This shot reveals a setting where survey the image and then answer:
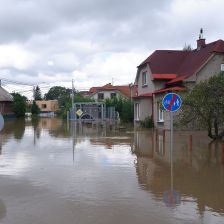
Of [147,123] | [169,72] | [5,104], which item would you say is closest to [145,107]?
[147,123]

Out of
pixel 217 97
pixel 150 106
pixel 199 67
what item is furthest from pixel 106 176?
pixel 150 106

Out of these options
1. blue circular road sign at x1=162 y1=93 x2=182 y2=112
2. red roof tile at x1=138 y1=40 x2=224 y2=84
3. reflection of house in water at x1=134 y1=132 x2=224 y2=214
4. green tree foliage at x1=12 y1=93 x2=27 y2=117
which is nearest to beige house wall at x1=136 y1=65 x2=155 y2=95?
red roof tile at x1=138 y1=40 x2=224 y2=84

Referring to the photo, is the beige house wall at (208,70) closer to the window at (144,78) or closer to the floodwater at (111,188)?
the window at (144,78)

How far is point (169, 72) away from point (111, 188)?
28409mm

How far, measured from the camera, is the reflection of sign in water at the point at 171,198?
8672mm

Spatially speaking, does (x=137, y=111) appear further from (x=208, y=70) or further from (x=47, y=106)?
(x=47, y=106)

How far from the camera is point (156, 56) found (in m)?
39.3

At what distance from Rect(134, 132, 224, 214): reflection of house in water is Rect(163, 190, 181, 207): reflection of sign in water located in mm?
130

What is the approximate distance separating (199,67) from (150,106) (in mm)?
7872

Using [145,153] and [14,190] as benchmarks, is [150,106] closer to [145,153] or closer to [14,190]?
[145,153]

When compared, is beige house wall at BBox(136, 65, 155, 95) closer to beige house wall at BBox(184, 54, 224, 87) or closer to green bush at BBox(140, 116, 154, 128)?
green bush at BBox(140, 116, 154, 128)

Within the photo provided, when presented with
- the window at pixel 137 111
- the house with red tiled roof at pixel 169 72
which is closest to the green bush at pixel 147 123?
the house with red tiled roof at pixel 169 72

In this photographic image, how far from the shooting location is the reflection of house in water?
9.38 metres

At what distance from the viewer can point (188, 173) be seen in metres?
12.5
